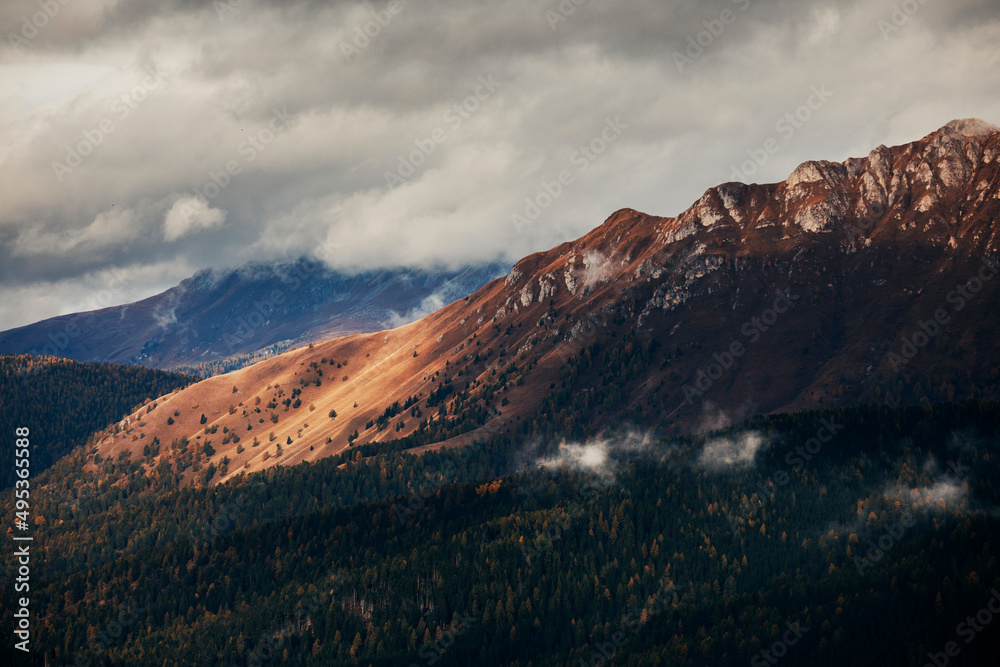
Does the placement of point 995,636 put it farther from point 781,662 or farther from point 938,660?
point 781,662

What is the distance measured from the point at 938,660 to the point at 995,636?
1746cm

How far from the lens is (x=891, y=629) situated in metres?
200

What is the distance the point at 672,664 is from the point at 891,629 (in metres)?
54.5

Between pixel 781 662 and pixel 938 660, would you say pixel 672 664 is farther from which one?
pixel 938 660

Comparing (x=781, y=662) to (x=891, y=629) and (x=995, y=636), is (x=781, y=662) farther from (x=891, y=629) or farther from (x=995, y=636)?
(x=995, y=636)

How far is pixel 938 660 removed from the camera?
192250 millimetres

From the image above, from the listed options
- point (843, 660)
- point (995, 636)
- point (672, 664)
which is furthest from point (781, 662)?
point (995, 636)

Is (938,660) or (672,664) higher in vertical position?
(672,664)

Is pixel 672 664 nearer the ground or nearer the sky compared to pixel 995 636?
nearer the sky

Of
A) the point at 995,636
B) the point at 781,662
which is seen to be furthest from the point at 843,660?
the point at 995,636

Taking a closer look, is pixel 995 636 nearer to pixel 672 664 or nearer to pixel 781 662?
pixel 781 662

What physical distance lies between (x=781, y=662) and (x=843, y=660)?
1430 cm

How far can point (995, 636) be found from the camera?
19700cm

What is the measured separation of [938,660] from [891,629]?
11.6 m
